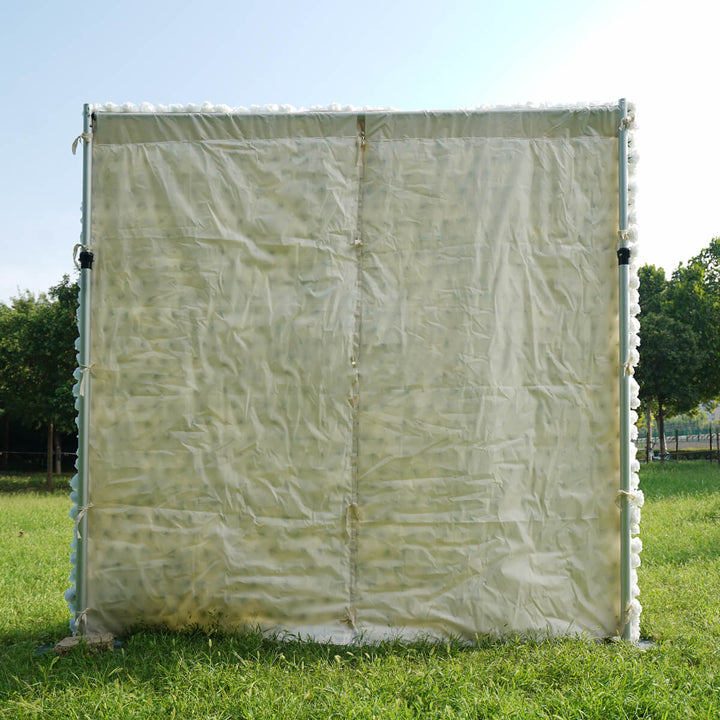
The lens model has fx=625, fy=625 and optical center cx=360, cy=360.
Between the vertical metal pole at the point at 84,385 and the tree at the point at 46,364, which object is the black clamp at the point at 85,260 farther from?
the tree at the point at 46,364

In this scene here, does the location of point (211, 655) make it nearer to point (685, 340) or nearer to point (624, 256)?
point (624, 256)

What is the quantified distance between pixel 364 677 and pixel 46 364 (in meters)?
14.8

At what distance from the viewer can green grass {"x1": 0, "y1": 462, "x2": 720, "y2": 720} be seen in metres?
2.92

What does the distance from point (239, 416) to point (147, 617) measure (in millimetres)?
1378

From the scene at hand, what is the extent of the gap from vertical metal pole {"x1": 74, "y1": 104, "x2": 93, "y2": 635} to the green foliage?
11461mm

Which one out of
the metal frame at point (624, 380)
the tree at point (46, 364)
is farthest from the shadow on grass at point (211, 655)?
the tree at point (46, 364)

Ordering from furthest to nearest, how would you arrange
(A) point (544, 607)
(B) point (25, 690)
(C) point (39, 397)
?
(C) point (39, 397)
(A) point (544, 607)
(B) point (25, 690)

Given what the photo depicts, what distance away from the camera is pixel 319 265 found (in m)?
4.01

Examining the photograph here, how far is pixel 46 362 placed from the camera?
15.7m

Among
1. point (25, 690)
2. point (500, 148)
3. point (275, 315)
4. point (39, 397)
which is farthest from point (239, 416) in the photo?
point (39, 397)

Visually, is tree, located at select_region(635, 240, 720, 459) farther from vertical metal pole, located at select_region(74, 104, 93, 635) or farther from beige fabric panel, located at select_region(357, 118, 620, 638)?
vertical metal pole, located at select_region(74, 104, 93, 635)

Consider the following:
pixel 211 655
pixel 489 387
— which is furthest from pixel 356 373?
pixel 211 655

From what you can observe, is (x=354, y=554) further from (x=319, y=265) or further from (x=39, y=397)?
(x=39, y=397)

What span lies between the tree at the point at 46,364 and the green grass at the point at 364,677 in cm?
1146
